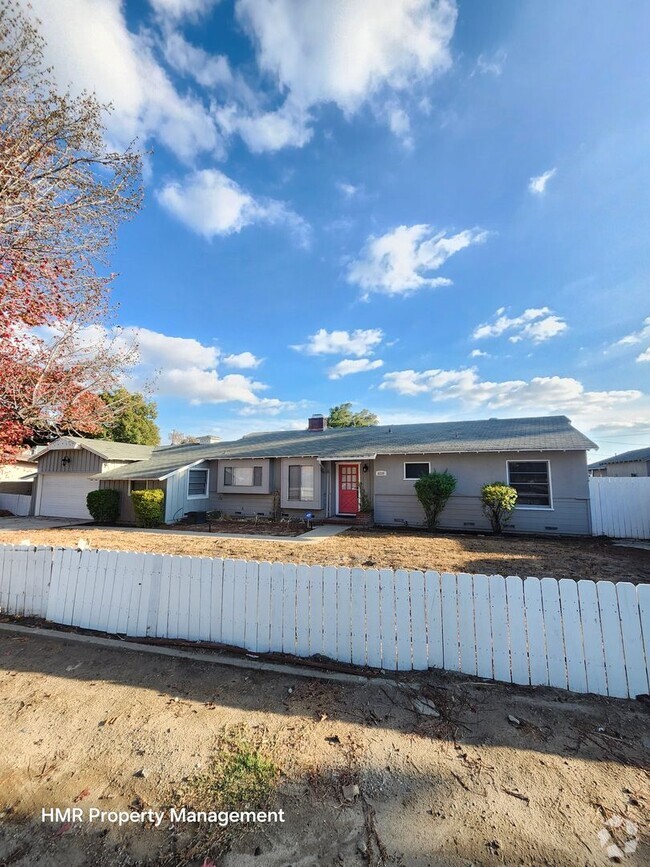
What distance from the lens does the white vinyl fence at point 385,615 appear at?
10.6ft

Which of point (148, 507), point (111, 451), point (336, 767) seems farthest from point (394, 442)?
point (111, 451)

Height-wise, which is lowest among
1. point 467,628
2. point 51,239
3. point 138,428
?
point 467,628

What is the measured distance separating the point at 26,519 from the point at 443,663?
21349 mm

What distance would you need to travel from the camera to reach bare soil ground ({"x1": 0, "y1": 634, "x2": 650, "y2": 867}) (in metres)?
1.88

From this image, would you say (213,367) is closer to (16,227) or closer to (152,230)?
(152,230)

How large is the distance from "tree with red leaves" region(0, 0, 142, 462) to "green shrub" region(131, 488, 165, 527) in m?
8.50

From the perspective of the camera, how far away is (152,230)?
30.4ft

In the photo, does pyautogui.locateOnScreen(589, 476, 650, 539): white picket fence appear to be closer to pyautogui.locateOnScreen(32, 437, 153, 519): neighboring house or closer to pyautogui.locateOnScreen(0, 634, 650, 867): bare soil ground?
pyautogui.locateOnScreen(0, 634, 650, 867): bare soil ground

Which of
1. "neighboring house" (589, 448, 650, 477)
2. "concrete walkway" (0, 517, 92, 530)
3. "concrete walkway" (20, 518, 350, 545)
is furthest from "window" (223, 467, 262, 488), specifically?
"neighboring house" (589, 448, 650, 477)

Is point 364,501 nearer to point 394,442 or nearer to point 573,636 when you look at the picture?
point 394,442

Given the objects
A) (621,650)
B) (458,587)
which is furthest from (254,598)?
(621,650)

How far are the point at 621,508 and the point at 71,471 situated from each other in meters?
22.7

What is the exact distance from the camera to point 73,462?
17703mm

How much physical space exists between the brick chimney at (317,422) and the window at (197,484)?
6827 mm
